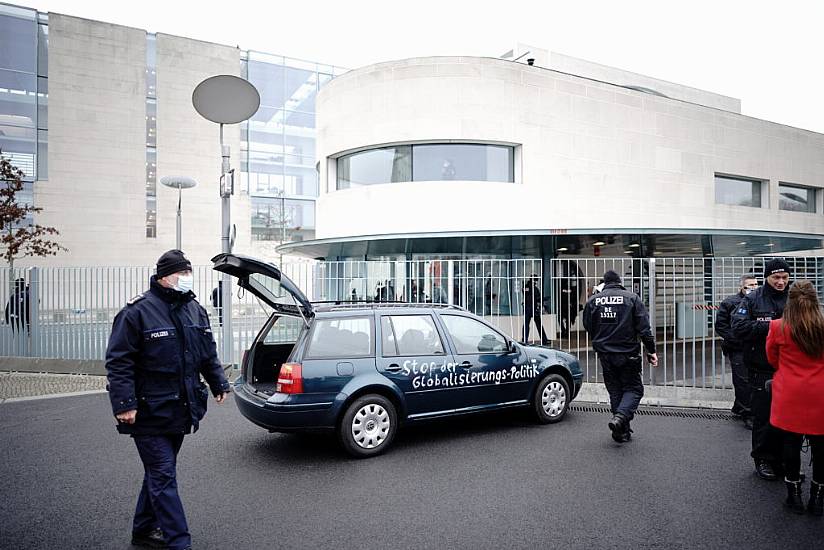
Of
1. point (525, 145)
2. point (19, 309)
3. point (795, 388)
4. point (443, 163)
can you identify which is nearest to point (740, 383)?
point (795, 388)

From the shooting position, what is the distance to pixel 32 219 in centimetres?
3023

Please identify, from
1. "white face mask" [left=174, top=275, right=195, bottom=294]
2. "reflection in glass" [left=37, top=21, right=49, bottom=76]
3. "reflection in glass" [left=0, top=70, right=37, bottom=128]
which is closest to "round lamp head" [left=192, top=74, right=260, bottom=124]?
"white face mask" [left=174, top=275, right=195, bottom=294]

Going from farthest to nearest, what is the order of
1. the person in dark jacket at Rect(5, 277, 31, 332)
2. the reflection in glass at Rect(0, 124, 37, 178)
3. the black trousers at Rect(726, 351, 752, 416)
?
the reflection in glass at Rect(0, 124, 37, 178) < the person in dark jacket at Rect(5, 277, 31, 332) < the black trousers at Rect(726, 351, 752, 416)

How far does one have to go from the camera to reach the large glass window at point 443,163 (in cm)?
1563

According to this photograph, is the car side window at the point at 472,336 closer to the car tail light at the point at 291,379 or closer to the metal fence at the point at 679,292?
the car tail light at the point at 291,379

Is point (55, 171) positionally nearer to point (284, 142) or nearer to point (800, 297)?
point (284, 142)

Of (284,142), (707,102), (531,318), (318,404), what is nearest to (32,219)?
(284,142)

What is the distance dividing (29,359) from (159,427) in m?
10.3

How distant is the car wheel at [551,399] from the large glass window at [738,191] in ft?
50.8

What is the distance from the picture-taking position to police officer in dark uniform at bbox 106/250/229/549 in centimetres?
353

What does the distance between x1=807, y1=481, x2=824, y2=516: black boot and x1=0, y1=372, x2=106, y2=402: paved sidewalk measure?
10.0 metres

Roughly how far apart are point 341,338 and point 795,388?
4015 mm

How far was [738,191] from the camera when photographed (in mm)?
20203

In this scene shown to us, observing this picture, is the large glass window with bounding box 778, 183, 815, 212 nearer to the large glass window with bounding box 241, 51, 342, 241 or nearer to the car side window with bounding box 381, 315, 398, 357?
the car side window with bounding box 381, 315, 398, 357
